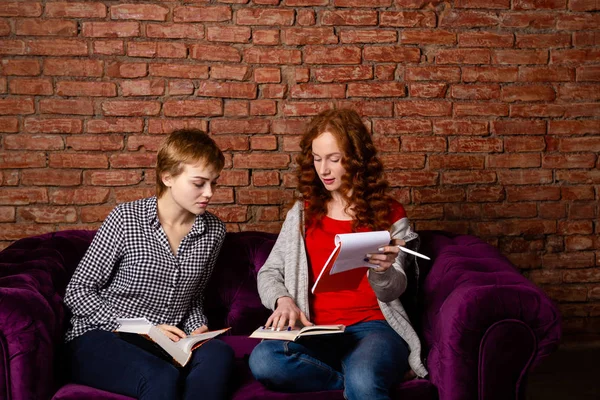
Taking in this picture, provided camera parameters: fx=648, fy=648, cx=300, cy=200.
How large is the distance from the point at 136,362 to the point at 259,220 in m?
1.30

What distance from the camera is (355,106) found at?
3090mm

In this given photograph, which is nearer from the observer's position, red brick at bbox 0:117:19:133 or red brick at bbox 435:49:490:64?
red brick at bbox 0:117:19:133

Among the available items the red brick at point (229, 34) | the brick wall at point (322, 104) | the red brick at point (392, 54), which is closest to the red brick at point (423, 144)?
the brick wall at point (322, 104)

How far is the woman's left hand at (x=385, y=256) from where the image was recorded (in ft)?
6.22

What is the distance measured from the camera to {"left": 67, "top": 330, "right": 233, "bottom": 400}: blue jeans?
1.83 meters

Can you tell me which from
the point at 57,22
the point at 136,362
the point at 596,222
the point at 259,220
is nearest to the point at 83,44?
the point at 57,22

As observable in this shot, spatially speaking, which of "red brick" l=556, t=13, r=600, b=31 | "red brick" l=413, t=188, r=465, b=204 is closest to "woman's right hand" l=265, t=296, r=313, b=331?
"red brick" l=413, t=188, r=465, b=204

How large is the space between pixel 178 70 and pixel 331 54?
0.72 m

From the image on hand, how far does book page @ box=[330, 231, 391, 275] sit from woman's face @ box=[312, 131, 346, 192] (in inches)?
16.7

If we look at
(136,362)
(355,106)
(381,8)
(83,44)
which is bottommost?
(136,362)

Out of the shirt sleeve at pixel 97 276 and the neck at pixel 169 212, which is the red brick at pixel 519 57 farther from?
the shirt sleeve at pixel 97 276

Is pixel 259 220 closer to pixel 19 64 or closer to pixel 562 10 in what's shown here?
pixel 19 64

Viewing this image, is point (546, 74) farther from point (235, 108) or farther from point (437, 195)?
point (235, 108)

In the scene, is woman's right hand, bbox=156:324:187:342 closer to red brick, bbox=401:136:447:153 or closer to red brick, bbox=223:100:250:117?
red brick, bbox=223:100:250:117
